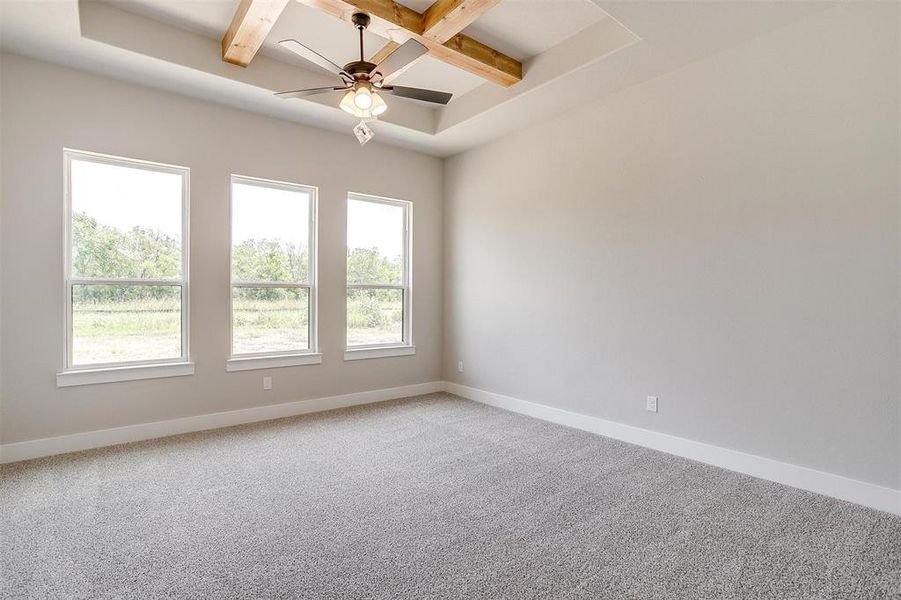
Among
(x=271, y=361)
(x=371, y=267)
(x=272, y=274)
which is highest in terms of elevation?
(x=371, y=267)

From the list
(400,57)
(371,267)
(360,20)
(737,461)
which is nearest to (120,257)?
(371,267)

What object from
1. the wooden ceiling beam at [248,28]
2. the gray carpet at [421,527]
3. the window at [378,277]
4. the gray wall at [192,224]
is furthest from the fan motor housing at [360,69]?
the gray carpet at [421,527]

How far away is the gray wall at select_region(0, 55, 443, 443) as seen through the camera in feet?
10.8

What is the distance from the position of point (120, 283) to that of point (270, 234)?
1.31 meters

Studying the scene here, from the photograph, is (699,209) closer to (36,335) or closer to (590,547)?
(590,547)

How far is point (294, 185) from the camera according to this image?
15.0 feet

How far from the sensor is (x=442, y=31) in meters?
3.11

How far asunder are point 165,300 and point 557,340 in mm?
3528

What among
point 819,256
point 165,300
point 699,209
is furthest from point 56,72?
point 819,256

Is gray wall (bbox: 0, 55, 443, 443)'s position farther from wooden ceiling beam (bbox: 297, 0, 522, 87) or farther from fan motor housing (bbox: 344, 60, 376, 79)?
fan motor housing (bbox: 344, 60, 376, 79)

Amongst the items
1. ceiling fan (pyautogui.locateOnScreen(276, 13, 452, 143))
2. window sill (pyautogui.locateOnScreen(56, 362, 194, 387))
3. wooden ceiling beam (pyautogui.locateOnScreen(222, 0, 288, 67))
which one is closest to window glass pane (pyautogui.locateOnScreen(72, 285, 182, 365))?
window sill (pyautogui.locateOnScreen(56, 362, 194, 387))

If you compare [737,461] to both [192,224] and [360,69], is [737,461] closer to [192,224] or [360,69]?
[360,69]

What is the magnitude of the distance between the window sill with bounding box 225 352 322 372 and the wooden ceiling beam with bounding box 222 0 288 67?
8.30ft

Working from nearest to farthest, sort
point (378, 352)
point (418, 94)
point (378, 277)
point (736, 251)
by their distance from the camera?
point (418, 94) → point (736, 251) → point (378, 352) → point (378, 277)
